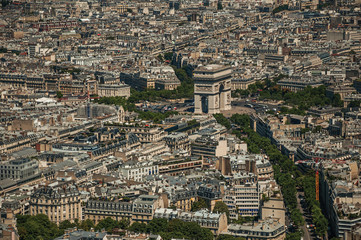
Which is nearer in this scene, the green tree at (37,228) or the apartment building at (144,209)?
the green tree at (37,228)

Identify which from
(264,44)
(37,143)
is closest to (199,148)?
(37,143)

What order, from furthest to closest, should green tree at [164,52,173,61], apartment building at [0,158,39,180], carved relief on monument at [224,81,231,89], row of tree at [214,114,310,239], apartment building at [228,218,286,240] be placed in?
green tree at [164,52,173,61] < carved relief on monument at [224,81,231,89] < apartment building at [0,158,39,180] < row of tree at [214,114,310,239] < apartment building at [228,218,286,240]

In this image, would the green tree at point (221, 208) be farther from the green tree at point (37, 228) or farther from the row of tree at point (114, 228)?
the green tree at point (37, 228)

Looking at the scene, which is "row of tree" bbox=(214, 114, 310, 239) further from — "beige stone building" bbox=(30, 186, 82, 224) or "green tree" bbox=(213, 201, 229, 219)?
"beige stone building" bbox=(30, 186, 82, 224)

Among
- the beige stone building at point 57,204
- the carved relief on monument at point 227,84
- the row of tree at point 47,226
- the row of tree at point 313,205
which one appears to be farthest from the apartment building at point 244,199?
the carved relief on monument at point 227,84

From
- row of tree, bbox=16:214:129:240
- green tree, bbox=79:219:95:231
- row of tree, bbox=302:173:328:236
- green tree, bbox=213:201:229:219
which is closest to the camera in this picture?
row of tree, bbox=16:214:129:240

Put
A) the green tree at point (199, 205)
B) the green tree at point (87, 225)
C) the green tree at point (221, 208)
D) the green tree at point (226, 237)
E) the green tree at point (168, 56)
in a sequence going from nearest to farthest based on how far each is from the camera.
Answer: the green tree at point (226, 237), the green tree at point (87, 225), the green tree at point (221, 208), the green tree at point (199, 205), the green tree at point (168, 56)

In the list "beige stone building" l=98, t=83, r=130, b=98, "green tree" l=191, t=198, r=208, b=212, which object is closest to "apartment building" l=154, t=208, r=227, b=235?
"green tree" l=191, t=198, r=208, b=212

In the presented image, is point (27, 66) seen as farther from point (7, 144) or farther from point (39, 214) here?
point (39, 214)

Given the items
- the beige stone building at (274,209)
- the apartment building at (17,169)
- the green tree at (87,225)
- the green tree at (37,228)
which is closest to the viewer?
the green tree at (37,228)

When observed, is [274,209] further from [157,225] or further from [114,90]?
[114,90]

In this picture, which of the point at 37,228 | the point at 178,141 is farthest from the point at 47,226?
the point at 178,141
